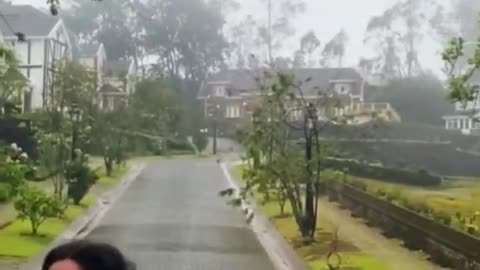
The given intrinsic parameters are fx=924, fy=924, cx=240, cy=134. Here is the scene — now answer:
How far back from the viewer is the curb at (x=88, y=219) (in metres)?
12.8

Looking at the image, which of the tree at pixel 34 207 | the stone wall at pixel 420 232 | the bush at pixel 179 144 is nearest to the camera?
the stone wall at pixel 420 232

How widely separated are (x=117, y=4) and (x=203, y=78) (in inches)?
274

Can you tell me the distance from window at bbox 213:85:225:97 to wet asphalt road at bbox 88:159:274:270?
24.5 metres

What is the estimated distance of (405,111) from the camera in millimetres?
36375

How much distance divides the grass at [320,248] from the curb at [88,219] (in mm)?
3641

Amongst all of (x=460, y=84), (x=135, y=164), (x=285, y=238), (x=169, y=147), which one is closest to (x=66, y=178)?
(x=285, y=238)

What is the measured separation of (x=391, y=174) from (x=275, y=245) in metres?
15.1

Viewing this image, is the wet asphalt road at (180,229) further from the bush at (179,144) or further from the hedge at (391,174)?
the bush at (179,144)

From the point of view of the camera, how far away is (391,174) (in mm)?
30188

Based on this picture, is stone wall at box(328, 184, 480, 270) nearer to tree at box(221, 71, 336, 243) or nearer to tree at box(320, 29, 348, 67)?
tree at box(221, 71, 336, 243)

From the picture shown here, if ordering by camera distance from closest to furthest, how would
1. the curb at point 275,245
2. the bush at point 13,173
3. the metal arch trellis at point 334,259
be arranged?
the metal arch trellis at point 334,259 < the curb at point 275,245 < the bush at point 13,173

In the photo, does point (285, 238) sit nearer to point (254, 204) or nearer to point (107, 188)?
point (254, 204)

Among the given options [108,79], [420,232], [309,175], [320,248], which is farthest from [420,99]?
[320,248]

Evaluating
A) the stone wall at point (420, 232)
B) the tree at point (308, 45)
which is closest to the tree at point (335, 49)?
the tree at point (308, 45)
